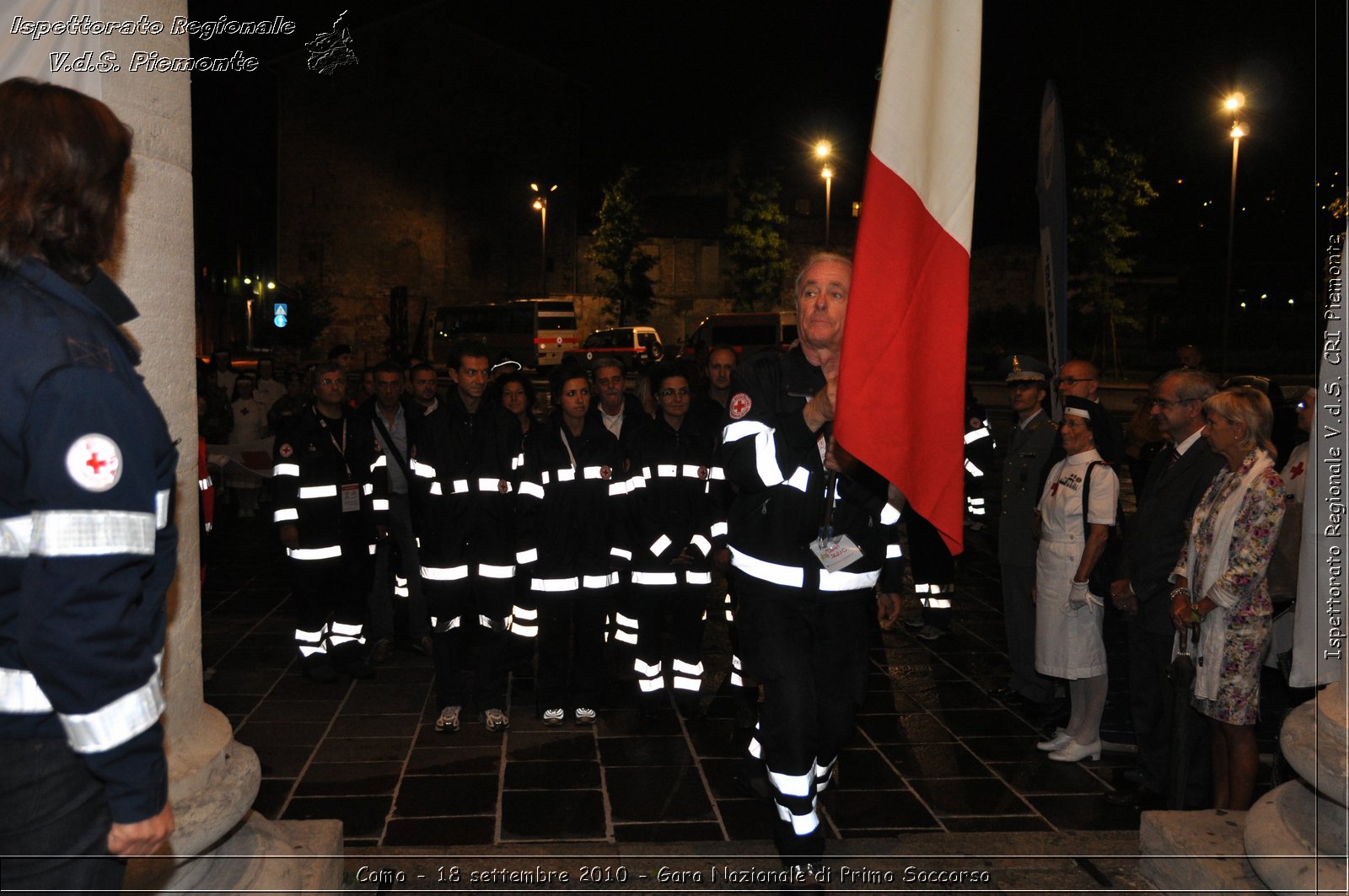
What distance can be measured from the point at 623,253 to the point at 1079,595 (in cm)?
4750

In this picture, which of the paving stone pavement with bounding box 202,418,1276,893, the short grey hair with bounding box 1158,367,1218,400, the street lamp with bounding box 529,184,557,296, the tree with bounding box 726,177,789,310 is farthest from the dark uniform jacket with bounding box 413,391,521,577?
the street lamp with bounding box 529,184,557,296

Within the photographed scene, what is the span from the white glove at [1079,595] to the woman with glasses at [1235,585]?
3.15ft

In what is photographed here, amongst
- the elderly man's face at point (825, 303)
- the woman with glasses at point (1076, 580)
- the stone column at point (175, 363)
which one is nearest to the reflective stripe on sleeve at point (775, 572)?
the elderly man's face at point (825, 303)

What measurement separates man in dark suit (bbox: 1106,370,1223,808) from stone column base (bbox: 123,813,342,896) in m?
3.78

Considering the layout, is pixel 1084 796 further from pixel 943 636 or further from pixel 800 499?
pixel 943 636

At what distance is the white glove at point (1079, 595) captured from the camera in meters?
5.88

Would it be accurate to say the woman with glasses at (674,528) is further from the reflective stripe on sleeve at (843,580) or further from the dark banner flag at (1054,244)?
the reflective stripe on sleeve at (843,580)

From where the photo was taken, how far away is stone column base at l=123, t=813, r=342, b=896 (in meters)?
2.99

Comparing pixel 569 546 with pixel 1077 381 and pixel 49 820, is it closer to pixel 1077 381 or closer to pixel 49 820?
pixel 1077 381

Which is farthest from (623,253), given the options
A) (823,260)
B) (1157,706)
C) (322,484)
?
(823,260)

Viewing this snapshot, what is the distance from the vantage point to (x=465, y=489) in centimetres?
662

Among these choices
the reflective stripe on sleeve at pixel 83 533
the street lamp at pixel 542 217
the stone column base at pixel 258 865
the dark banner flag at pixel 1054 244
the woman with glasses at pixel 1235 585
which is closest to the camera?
the reflective stripe on sleeve at pixel 83 533

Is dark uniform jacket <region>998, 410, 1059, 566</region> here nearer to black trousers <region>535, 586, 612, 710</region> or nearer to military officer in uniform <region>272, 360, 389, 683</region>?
black trousers <region>535, 586, 612, 710</region>

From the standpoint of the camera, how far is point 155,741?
2123 millimetres
